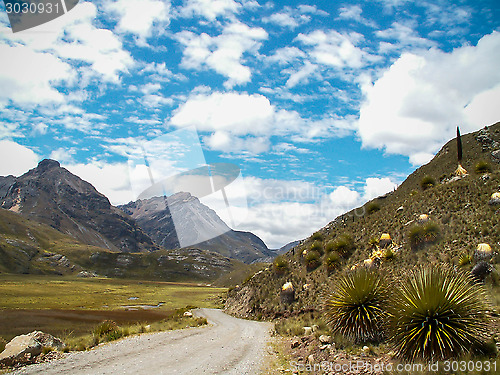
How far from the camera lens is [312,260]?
1184 inches

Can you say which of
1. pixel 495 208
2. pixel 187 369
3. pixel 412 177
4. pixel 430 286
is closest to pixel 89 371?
pixel 187 369

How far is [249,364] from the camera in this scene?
36.8 ft

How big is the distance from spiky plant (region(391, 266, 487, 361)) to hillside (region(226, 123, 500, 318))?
11.9 ft

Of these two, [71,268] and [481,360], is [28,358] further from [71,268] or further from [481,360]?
[71,268]

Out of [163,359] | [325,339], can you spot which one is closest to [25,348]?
[163,359]

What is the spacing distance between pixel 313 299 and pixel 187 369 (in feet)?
58.1

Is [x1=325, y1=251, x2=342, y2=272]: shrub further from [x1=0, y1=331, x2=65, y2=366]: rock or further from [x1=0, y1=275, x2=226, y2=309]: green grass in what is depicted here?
[x1=0, y1=275, x2=226, y2=309]: green grass

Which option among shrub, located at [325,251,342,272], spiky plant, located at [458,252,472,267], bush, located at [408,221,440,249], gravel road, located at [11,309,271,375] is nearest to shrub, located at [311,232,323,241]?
shrub, located at [325,251,342,272]

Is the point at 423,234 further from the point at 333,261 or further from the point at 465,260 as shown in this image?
the point at 333,261

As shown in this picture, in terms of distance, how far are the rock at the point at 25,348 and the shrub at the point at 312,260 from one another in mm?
22365

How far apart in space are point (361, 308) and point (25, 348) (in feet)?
41.1

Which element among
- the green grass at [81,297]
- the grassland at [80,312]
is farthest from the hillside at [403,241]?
the green grass at [81,297]

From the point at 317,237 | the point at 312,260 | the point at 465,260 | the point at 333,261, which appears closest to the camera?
the point at 465,260

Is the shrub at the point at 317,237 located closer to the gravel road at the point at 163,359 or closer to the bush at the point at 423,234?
the bush at the point at 423,234
